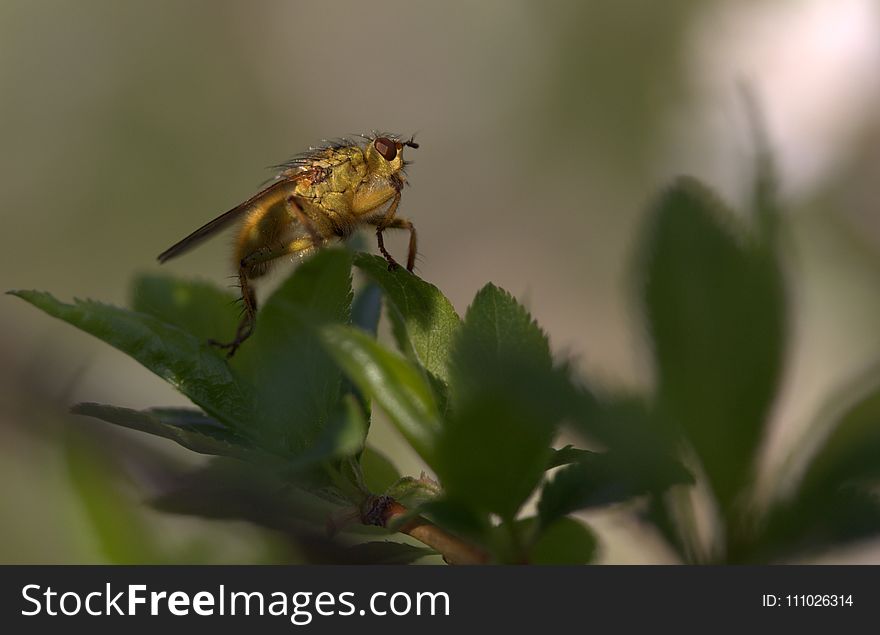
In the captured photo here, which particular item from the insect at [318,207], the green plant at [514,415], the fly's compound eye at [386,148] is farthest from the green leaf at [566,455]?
the fly's compound eye at [386,148]

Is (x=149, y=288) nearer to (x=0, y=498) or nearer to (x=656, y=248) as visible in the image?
(x=656, y=248)

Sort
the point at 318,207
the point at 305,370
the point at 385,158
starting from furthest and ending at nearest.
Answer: the point at 385,158
the point at 318,207
the point at 305,370

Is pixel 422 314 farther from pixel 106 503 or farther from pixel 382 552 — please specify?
pixel 106 503

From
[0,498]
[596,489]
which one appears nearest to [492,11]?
[0,498]

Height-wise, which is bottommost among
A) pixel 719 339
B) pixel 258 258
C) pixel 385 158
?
pixel 719 339

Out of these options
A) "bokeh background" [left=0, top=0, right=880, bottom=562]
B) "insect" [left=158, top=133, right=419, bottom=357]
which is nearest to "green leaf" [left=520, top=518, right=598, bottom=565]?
"insect" [left=158, top=133, right=419, bottom=357]

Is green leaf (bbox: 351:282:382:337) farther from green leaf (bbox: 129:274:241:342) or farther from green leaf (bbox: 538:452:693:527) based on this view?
green leaf (bbox: 538:452:693:527)

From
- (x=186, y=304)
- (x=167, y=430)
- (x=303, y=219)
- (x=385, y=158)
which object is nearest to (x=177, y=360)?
(x=167, y=430)
